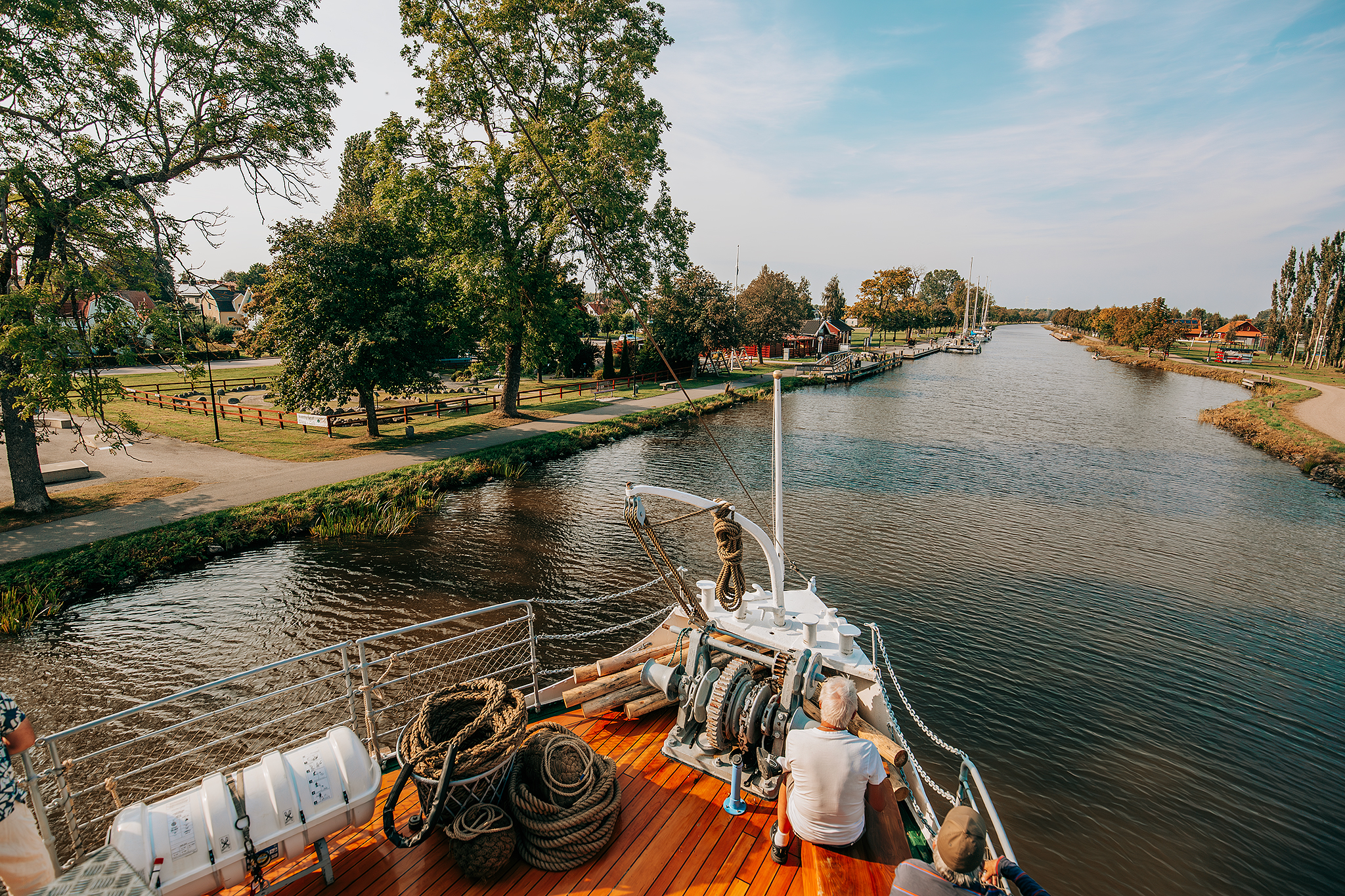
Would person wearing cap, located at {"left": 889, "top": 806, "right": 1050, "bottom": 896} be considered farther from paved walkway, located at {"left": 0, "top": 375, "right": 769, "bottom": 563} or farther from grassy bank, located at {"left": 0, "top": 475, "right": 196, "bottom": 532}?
grassy bank, located at {"left": 0, "top": 475, "right": 196, "bottom": 532}

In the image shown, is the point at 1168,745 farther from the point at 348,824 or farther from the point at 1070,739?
the point at 348,824

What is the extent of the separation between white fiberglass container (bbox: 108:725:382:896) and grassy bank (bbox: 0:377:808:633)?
39.0ft

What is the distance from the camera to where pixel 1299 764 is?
28.5 ft

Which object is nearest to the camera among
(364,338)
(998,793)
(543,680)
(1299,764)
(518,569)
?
(998,793)

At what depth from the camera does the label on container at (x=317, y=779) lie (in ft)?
12.6

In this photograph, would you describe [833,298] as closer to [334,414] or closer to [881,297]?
[881,297]

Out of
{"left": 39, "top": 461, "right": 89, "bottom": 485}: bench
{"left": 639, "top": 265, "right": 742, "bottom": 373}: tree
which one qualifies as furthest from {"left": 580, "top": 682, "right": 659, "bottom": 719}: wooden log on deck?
{"left": 639, "top": 265, "right": 742, "bottom": 373}: tree

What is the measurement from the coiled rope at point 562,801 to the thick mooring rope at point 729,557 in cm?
235

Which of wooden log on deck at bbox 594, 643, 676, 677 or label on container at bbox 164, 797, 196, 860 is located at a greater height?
label on container at bbox 164, 797, 196, 860

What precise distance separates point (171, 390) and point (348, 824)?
39283 mm

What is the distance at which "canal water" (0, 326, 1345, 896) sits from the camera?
7875 mm

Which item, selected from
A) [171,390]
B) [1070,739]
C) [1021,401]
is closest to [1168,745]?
[1070,739]

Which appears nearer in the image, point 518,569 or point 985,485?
point 518,569

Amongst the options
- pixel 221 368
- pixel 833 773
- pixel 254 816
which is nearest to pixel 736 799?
pixel 833 773
